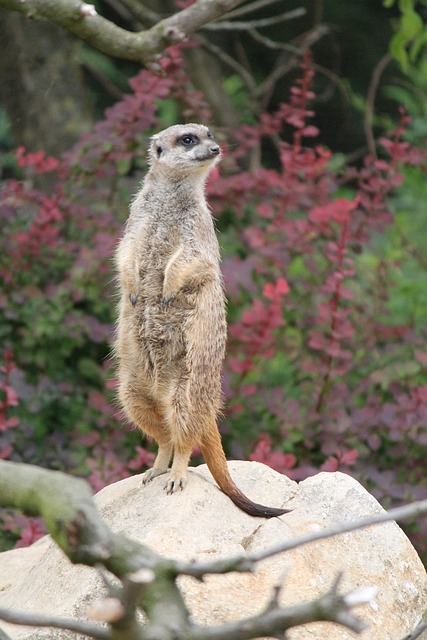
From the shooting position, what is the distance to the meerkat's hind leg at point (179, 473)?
296cm

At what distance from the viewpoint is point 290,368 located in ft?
16.0

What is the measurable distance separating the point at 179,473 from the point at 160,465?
189 millimetres

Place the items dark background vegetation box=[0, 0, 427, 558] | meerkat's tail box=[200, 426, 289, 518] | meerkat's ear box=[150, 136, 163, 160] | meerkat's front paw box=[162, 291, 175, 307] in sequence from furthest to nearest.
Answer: dark background vegetation box=[0, 0, 427, 558], meerkat's ear box=[150, 136, 163, 160], meerkat's front paw box=[162, 291, 175, 307], meerkat's tail box=[200, 426, 289, 518]

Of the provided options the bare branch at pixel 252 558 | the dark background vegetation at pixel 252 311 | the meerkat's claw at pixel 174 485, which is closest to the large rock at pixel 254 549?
the meerkat's claw at pixel 174 485

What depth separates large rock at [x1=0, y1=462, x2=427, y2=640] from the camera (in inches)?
102

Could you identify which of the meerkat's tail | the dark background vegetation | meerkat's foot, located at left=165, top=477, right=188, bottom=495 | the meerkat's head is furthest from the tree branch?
meerkat's foot, located at left=165, top=477, right=188, bottom=495

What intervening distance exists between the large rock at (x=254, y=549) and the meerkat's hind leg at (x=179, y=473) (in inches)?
1.0

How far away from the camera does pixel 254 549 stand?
2777 millimetres

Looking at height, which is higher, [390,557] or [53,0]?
[53,0]

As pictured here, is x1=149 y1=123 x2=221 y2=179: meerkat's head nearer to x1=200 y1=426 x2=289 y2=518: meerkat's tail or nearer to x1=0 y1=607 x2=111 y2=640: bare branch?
x1=200 y1=426 x2=289 y2=518: meerkat's tail

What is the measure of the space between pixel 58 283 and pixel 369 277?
148 centimetres

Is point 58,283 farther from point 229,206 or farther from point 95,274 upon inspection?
point 229,206

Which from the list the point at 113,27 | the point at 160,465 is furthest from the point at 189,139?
the point at 160,465

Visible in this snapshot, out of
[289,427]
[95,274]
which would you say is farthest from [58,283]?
[289,427]
